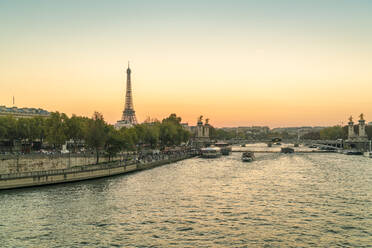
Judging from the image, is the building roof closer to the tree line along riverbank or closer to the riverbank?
the tree line along riverbank

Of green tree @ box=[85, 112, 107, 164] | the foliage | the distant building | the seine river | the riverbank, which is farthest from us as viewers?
the distant building

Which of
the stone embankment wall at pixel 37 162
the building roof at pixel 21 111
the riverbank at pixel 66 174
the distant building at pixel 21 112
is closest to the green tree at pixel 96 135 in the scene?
the stone embankment wall at pixel 37 162

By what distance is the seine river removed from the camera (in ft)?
79.9

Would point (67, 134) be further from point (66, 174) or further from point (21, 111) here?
point (21, 111)

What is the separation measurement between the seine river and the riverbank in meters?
1.09

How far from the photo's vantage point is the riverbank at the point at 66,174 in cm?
3978

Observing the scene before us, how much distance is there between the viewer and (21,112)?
11062 centimetres

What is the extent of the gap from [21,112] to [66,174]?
7317cm

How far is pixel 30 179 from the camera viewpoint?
41.1 m

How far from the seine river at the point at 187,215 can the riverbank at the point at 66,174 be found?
109cm

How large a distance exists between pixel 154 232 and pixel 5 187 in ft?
66.0

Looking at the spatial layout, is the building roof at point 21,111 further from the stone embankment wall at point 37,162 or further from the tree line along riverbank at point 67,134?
the stone embankment wall at point 37,162

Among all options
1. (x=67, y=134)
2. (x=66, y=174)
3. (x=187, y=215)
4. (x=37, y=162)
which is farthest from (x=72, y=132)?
(x=187, y=215)

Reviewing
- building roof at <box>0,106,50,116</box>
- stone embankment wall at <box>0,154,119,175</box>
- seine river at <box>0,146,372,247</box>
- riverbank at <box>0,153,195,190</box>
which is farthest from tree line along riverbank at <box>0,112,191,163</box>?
building roof at <box>0,106,50,116</box>
